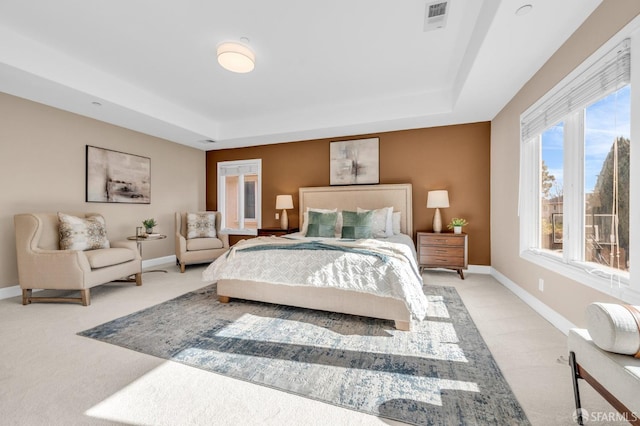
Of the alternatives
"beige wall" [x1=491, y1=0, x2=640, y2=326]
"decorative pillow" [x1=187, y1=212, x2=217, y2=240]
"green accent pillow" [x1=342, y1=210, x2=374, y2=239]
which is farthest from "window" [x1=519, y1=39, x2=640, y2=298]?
"decorative pillow" [x1=187, y1=212, x2=217, y2=240]

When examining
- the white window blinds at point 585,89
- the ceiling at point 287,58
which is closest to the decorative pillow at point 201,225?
the ceiling at point 287,58

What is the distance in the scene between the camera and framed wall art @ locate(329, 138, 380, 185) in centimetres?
500

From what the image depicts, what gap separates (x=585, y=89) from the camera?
83.0 inches

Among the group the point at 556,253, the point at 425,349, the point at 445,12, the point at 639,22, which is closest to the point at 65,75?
the point at 445,12

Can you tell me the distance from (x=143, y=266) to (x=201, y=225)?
1.23 m

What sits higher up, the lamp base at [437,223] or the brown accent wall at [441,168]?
the brown accent wall at [441,168]

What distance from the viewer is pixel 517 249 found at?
3.39m

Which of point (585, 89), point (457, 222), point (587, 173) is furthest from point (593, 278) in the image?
point (457, 222)

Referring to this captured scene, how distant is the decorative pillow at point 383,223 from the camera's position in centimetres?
422

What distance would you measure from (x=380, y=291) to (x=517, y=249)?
218 centimetres

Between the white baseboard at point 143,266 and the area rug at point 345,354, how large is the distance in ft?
6.83

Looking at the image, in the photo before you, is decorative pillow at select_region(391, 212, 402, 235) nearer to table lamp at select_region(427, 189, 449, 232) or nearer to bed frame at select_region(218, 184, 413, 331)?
table lamp at select_region(427, 189, 449, 232)

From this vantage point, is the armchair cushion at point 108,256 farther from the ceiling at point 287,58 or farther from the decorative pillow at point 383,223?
the decorative pillow at point 383,223

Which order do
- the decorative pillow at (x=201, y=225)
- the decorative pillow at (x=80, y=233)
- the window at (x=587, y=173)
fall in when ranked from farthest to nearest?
the decorative pillow at (x=201, y=225) → the decorative pillow at (x=80, y=233) → the window at (x=587, y=173)
